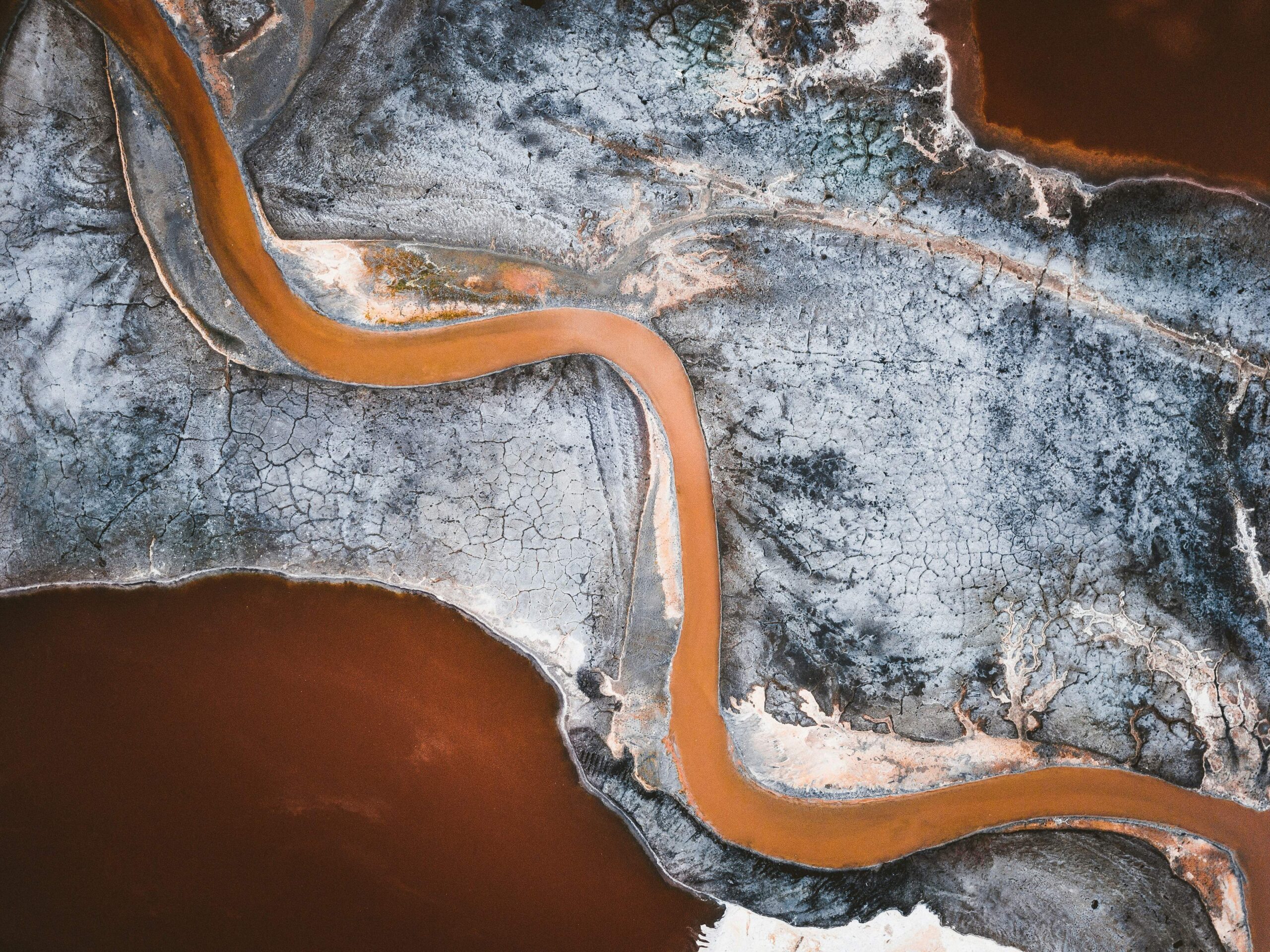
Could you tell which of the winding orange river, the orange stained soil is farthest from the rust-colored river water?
the orange stained soil

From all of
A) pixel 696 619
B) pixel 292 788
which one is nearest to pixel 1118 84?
pixel 696 619

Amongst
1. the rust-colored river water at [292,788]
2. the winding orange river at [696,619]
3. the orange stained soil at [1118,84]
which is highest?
the orange stained soil at [1118,84]

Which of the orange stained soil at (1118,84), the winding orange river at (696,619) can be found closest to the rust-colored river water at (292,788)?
the winding orange river at (696,619)

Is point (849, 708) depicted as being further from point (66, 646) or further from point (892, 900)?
point (66, 646)

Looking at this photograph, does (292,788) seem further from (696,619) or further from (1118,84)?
(1118,84)

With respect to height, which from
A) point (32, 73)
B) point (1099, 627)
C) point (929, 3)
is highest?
point (929, 3)

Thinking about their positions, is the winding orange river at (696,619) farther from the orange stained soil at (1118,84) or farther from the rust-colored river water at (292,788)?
the orange stained soil at (1118,84)

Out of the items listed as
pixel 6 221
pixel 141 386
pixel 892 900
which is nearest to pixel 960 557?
pixel 892 900
